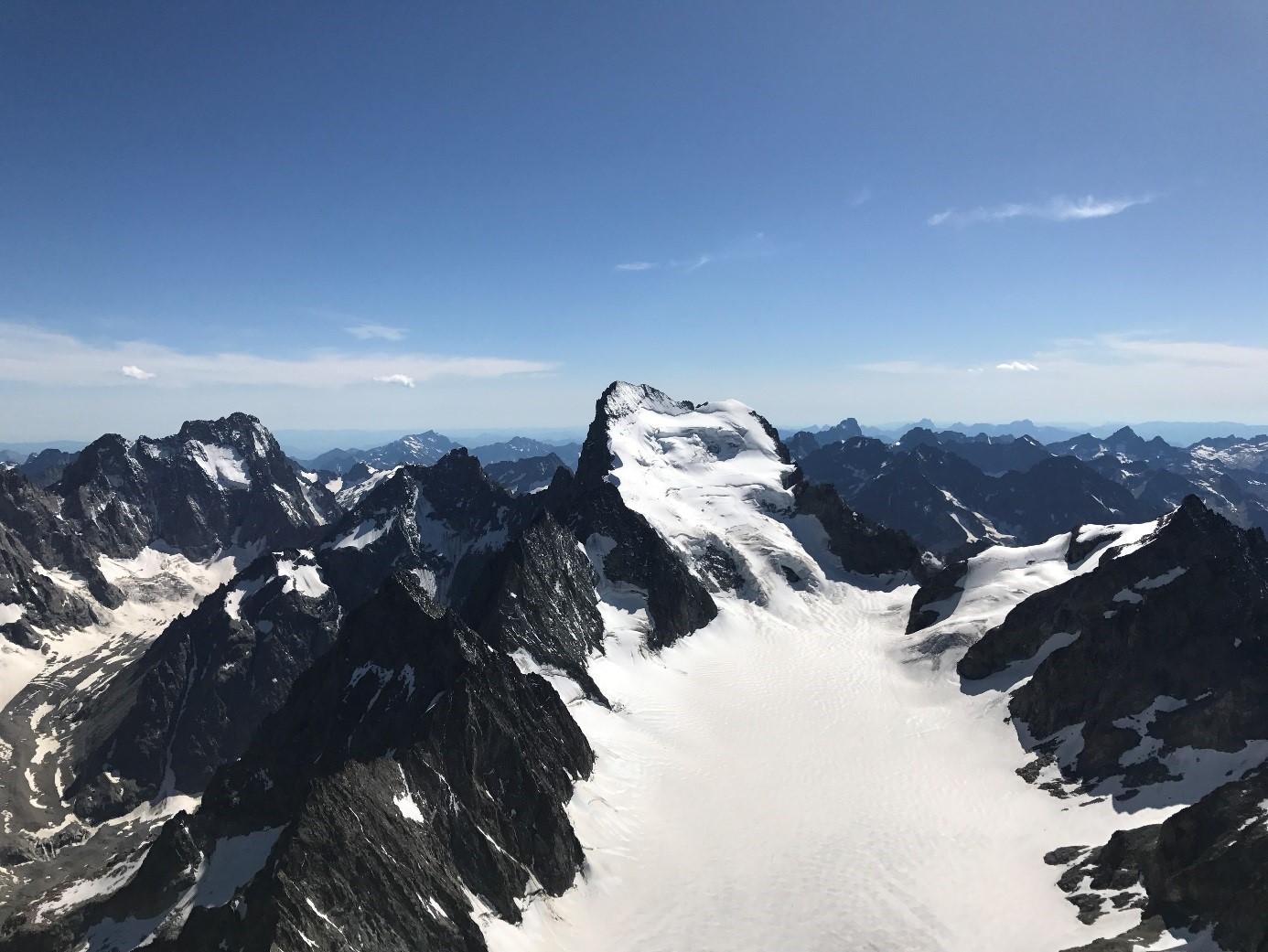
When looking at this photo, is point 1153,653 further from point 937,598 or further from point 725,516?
point 725,516

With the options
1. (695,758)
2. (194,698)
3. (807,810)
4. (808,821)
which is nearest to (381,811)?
(808,821)

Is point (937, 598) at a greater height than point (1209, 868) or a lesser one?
lesser

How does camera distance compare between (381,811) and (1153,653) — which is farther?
(1153,653)

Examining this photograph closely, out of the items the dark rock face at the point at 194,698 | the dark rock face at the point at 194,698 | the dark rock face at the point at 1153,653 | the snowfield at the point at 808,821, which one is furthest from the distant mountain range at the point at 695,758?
the dark rock face at the point at 194,698

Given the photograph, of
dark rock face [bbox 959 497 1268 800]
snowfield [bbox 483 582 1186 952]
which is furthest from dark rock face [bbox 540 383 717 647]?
dark rock face [bbox 959 497 1268 800]

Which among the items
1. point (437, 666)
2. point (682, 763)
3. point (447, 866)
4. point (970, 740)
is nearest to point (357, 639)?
point (437, 666)

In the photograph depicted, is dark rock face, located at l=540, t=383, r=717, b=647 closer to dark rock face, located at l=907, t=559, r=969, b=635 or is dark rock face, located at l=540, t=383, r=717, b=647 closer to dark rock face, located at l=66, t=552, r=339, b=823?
dark rock face, located at l=907, t=559, r=969, b=635
